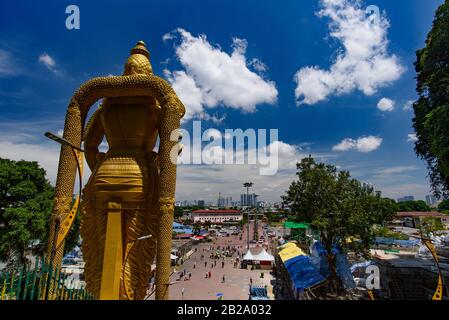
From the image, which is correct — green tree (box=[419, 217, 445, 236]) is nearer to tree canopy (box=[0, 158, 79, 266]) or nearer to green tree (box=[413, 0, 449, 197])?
green tree (box=[413, 0, 449, 197])

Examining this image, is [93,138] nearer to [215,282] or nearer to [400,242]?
[215,282]

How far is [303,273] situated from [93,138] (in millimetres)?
16164

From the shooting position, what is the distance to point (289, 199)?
66.4ft

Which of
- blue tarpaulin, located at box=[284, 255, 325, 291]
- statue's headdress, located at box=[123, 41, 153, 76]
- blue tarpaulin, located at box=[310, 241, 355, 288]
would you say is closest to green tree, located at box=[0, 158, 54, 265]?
statue's headdress, located at box=[123, 41, 153, 76]

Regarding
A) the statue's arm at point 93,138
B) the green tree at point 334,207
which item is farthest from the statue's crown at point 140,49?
the green tree at point 334,207

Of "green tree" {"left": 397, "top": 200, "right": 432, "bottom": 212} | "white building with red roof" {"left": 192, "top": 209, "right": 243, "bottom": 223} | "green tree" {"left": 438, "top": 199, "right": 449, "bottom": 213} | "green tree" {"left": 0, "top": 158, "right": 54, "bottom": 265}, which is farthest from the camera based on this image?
"white building with red roof" {"left": 192, "top": 209, "right": 243, "bottom": 223}

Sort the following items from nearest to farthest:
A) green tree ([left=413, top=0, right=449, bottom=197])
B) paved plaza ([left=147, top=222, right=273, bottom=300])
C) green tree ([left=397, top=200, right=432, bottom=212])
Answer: green tree ([left=413, top=0, right=449, bottom=197]) → paved plaza ([left=147, top=222, right=273, bottom=300]) → green tree ([left=397, top=200, right=432, bottom=212])

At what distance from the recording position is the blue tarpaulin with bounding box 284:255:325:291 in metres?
16.9

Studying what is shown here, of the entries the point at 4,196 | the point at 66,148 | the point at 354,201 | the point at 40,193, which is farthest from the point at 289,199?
the point at 4,196

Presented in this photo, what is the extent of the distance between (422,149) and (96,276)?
19.2 meters

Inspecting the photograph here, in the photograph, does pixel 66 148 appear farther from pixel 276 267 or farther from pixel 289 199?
pixel 276 267

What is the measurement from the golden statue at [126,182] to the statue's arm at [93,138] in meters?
0.38

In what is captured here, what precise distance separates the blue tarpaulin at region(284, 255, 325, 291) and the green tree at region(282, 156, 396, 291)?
5.43 feet

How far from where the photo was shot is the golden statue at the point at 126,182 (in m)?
7.85
